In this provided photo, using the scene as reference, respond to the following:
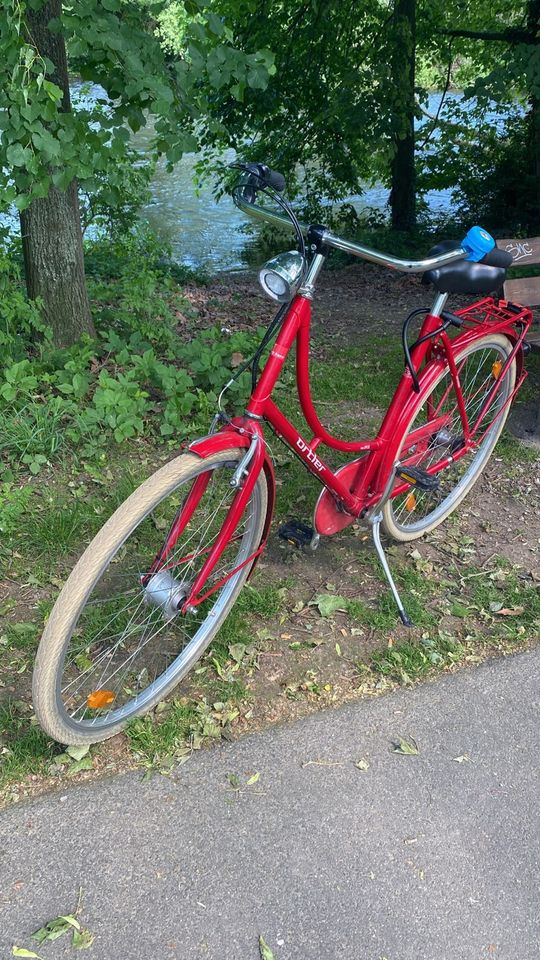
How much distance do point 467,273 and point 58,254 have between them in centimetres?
244

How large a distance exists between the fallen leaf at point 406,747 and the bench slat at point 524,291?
8.44 feet

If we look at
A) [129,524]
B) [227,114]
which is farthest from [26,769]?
[227,114]

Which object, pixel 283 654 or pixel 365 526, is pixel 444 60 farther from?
pixel 283 654

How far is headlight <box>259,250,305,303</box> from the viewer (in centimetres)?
238

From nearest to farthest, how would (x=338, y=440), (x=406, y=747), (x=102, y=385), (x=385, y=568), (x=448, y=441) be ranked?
(x=406, y=747), (x=385, y=568), (x=338, y=440), (x=448, y=441), (x=102, y=385)

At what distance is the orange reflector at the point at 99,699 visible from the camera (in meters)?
2.59

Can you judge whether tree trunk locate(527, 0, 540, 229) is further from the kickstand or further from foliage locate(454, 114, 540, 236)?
the kickstand

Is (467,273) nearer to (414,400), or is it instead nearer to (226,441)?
(414,400)

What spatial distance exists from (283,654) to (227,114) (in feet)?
22.3

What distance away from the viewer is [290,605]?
317 centimetres

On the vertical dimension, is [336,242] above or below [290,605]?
above

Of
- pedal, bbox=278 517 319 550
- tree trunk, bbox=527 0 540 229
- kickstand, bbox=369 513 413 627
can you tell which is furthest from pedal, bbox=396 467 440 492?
tree trunk, bbox=527 0 540 229

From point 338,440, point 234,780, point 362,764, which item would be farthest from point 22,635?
point 338,440

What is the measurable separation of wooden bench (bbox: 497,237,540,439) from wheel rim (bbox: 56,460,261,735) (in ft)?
7.08
